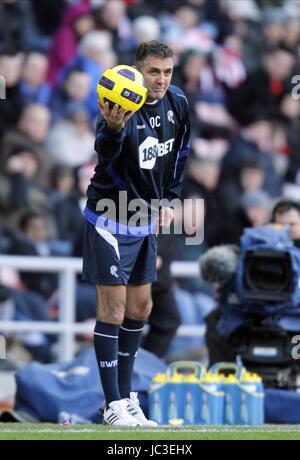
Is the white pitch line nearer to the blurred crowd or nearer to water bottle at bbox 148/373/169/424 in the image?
water bottle at bbox 148/373/169/424

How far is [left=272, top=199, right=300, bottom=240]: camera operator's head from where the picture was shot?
34.7 feet

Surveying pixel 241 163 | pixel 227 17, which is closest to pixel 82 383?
pixel 241 163

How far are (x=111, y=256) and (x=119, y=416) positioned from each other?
930 mm

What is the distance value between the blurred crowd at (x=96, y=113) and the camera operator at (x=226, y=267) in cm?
100

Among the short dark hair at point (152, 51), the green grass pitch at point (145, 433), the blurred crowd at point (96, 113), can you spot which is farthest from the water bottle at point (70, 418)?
the short dark hair at point (152, 51)

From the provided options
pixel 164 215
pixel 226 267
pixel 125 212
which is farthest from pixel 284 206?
pixel 125 212

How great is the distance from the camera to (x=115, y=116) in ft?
23.7

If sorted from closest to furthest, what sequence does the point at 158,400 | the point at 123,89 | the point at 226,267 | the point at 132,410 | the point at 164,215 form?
the point at 123,89 < the point at 132,410 < the point at 164,215 < the point at 158,400 < the point at 226,267

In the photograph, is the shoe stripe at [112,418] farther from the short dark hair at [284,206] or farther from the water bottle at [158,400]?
the short dark hair at [284,206]

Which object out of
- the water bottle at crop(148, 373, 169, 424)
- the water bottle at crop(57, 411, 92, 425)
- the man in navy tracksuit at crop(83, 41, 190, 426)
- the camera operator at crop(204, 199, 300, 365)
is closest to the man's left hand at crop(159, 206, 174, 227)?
the man in navy tracksuit at crop(83, 41, 190, 426)

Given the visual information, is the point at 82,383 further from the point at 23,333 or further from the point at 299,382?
the point at 23,333

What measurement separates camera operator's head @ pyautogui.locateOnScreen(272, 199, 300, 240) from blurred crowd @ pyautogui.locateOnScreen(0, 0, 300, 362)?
3.39ft

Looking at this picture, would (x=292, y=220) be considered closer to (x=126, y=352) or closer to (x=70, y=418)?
(x=70, y=418)

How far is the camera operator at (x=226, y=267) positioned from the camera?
10055 mm
